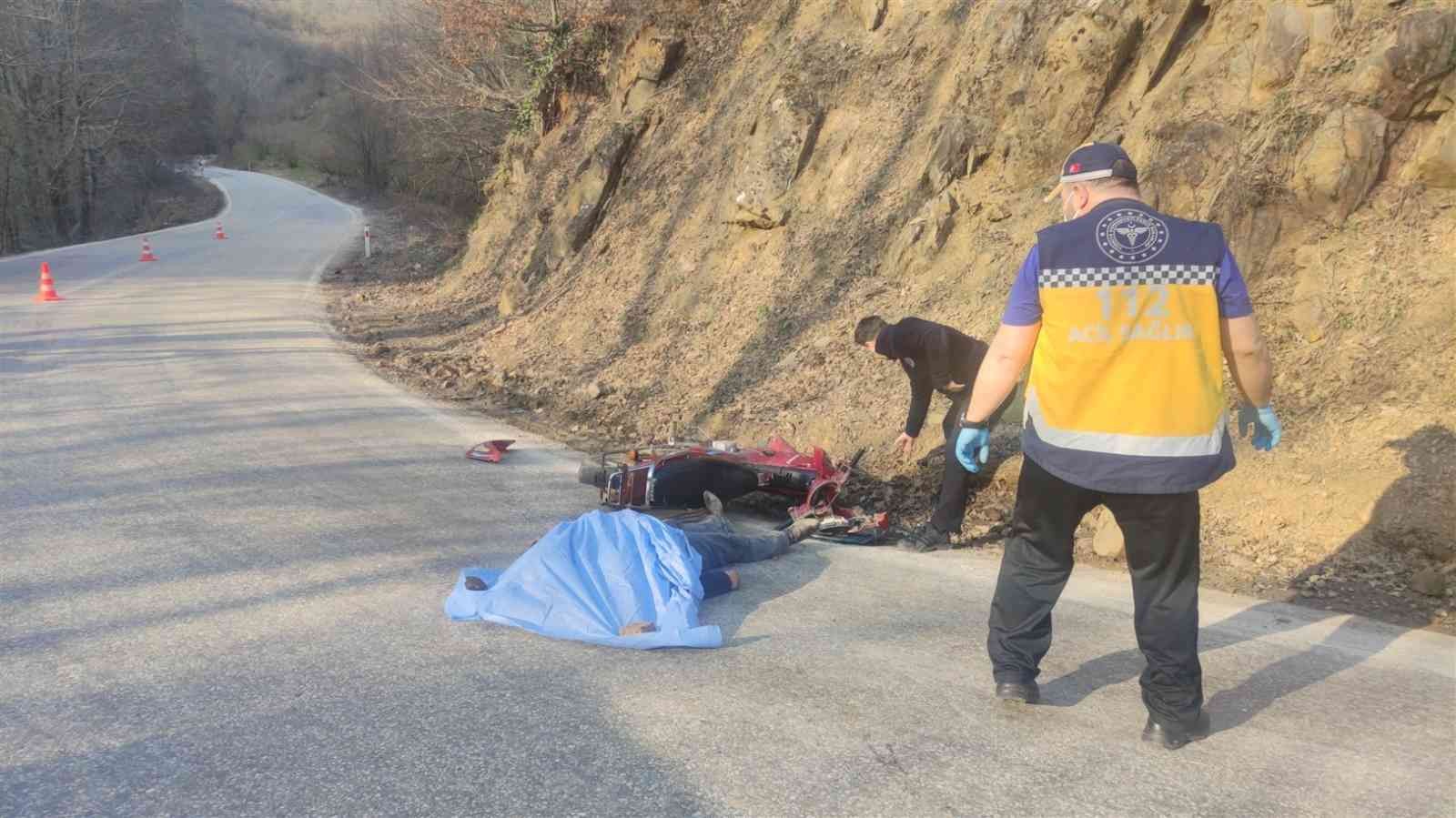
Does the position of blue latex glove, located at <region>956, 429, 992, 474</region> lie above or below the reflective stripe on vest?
below

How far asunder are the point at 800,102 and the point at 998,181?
356 centimetres

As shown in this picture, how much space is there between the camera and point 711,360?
10438mm

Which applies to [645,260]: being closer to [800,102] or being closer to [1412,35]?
[800,102]

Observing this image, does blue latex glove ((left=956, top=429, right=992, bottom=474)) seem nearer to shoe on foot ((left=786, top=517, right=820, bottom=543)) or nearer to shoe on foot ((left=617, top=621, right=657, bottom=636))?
shoe on foot ((left=617, top=621, right=657, bottom=636))

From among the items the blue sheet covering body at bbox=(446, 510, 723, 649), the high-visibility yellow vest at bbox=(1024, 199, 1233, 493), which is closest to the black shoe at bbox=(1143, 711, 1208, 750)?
the high-visibility yellow vest at bbox=(1024, 199, 1233, 493)

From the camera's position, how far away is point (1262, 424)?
356cm

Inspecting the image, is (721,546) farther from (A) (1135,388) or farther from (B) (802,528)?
(A) (1135,388)

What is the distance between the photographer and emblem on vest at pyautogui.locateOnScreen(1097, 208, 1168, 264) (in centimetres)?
320

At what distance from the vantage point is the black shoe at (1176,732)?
3.37 m

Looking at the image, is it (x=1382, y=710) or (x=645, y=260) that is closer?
(x=1382, y=710)

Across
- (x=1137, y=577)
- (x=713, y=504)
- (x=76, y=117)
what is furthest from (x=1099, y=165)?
(x=76, y=117)

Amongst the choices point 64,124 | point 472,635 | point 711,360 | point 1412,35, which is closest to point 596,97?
point 711,360

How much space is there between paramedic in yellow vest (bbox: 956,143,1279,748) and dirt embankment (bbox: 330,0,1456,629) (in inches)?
90.3

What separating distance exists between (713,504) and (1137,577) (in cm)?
294
